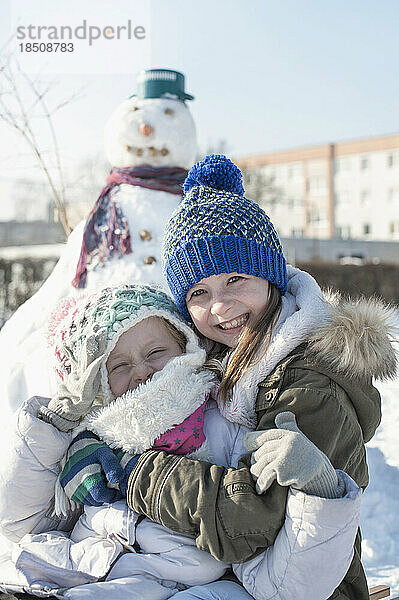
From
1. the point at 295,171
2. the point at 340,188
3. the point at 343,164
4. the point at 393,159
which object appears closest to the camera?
the point at 393,159

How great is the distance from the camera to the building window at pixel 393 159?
44312 millimetres

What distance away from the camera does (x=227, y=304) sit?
2.15 metres

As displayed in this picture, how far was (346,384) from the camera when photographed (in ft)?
6.31

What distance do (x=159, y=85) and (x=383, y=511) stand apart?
Answer: 10.5 feet

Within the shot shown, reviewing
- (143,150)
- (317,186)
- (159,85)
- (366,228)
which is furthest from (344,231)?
(143,150)

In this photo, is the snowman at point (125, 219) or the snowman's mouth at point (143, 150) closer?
the snowman at point (125, 219)

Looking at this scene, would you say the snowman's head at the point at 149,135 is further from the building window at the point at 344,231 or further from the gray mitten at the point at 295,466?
the building window at the point at 344,231

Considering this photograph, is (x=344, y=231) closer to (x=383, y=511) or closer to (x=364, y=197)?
(x=364, y=197)

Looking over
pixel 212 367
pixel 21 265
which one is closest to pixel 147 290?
pixel 212 367

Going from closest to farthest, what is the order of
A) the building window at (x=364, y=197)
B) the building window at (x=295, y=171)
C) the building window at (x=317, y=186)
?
the building window at (x=364, y=197)
the building window at (x=317, y=186)
the building window at (x=295, y=171)

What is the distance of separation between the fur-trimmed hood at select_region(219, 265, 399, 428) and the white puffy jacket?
13cm

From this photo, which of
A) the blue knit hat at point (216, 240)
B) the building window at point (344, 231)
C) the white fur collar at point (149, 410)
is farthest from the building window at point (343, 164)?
the white fur collar at point (149, 410)

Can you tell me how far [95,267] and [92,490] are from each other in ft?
7.34

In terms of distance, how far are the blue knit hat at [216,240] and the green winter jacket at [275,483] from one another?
35 centimetres
